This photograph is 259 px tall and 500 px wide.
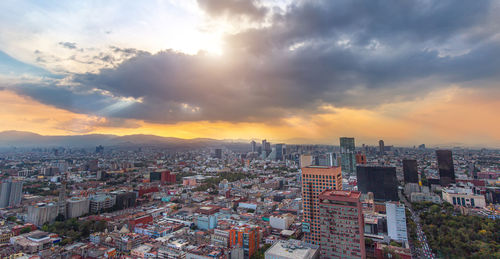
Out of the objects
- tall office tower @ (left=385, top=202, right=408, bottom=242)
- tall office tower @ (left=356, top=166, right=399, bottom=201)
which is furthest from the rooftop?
tall office tower @ (left=356, top=166, right=399, bottom=201)

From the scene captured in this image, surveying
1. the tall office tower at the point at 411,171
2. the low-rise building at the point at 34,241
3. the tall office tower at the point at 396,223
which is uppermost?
the tall office tower at the point at 411,171

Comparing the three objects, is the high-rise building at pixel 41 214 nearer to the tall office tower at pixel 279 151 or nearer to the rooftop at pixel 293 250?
the rooftop at pixel 293 250

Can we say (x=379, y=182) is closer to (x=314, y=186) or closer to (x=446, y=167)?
(x=446, y=167)

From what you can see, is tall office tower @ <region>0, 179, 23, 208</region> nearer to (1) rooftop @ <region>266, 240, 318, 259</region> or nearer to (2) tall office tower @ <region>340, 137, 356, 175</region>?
(1) rooftop @ <region>266, 240, 318, 259</region>

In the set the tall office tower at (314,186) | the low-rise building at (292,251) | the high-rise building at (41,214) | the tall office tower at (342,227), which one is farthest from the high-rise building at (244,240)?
the high-rise building at (41,214)

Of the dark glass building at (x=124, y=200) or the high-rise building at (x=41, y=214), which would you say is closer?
the high-rise building at (x=41, y=214)

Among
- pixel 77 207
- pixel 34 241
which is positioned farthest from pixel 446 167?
pixel 77 207
